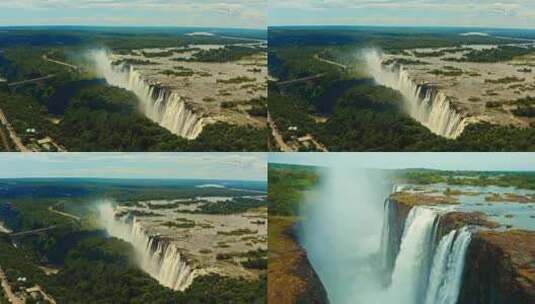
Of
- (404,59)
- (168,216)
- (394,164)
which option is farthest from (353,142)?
(168,216)

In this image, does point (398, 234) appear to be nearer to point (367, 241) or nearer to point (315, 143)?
point (367, 241)

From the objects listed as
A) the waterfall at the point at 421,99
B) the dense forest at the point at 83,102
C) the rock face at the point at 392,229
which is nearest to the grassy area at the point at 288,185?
the dense forest at the point at 83,102

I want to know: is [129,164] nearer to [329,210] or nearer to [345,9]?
[329,210]

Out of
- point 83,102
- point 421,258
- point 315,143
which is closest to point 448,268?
point 421,258

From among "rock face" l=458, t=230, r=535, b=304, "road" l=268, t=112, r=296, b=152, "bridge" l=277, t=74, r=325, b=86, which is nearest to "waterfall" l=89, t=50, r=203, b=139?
"road" l=268, t=112, r=296, b=152

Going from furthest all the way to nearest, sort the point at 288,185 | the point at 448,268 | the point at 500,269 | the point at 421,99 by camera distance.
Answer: the point at 421,99
the point at 288,185
the point at 448,268
the point at 500,269

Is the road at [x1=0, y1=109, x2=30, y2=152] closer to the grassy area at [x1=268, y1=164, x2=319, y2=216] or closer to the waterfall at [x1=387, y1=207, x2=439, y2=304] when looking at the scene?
the grassy area at [x1=268, y1=164, x2=319, y2=216]
